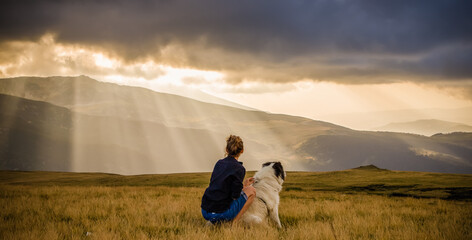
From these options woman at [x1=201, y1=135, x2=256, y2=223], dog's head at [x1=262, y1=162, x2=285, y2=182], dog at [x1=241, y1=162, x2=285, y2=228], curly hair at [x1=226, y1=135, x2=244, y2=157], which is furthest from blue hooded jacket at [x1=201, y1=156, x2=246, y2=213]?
dog's head at [x1=262, y1=162, x2=285, y2=182]

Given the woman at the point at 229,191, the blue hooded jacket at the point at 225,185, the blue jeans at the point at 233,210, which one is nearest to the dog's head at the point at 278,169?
the woman at the point at 229,191

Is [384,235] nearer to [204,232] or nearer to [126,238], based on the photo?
[204,232]

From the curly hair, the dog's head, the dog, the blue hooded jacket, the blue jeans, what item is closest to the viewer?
the blue hooded jacket

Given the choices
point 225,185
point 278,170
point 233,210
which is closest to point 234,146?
point 225,185

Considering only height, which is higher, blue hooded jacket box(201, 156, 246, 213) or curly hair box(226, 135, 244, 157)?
curly hair box(226, 135, 244, 157)

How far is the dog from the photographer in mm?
7921

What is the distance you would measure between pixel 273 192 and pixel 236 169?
1.74 metres

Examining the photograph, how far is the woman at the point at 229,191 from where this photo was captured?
738 centimetres

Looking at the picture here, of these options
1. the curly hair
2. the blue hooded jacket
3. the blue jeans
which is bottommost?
the blue jeans

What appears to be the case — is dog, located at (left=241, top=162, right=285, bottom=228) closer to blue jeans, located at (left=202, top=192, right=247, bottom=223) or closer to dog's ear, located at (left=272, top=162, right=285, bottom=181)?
dog's ear, located at (left=272, top=162, right=285, bottom=181)

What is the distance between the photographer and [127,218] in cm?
898

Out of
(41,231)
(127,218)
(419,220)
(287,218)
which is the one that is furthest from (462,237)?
(41,231)

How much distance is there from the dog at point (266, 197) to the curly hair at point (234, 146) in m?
1.50

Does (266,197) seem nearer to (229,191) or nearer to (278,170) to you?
(278,170)
